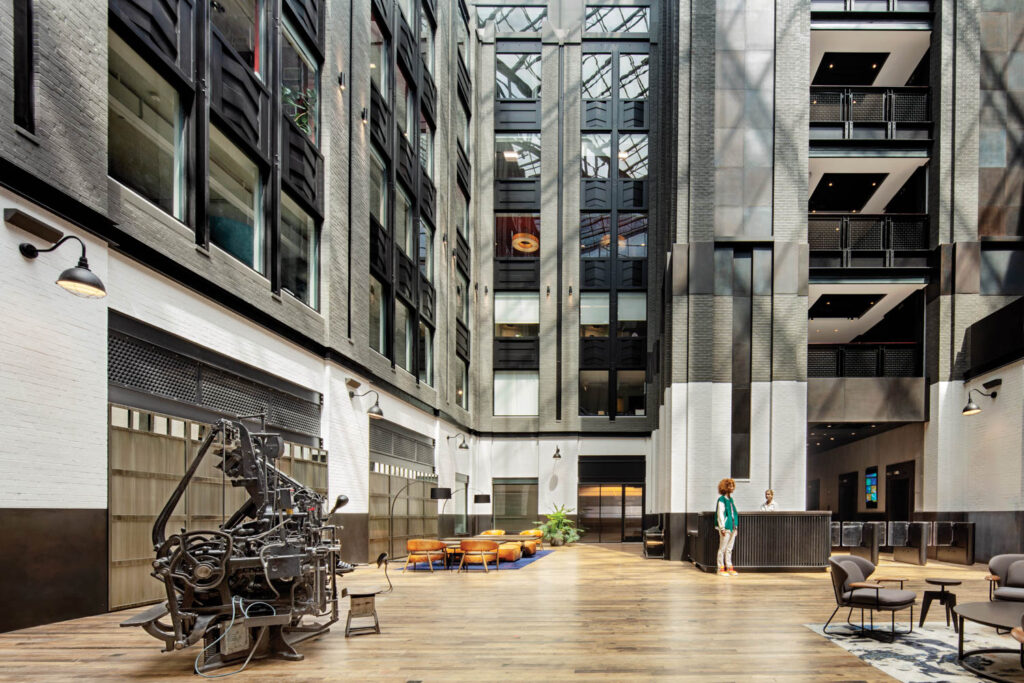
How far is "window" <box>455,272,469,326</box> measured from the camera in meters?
27.1

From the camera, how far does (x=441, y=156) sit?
79.5 ft

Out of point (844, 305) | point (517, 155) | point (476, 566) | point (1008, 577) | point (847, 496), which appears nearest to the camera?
point (1008, 577)

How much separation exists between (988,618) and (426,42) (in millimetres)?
22066

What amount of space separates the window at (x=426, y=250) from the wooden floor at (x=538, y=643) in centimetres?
1283

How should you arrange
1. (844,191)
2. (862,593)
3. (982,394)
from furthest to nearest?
(844,191)
(982,394)
(862,593)

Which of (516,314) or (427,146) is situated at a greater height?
(427,146)

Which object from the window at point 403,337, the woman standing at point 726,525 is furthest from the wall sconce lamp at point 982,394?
the window at point 403,337

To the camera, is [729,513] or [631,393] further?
[631,393]

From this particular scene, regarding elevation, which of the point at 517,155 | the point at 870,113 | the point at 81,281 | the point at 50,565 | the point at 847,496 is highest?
the point at 517,155

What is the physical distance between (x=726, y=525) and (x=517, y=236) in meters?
18.6

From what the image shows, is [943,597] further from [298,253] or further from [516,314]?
[516,314]

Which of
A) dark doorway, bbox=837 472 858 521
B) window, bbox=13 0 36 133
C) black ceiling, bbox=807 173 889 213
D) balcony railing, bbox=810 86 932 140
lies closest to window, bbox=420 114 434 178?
balcony railing, bbox=810 86 932 140

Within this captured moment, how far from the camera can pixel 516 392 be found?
3016cm

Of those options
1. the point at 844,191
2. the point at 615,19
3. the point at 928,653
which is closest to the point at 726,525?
the point at 928,653
